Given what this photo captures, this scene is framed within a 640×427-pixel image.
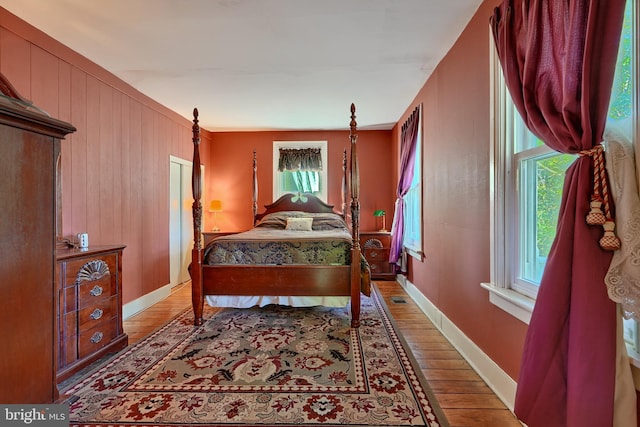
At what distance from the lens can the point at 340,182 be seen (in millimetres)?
5188

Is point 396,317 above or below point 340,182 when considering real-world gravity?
below

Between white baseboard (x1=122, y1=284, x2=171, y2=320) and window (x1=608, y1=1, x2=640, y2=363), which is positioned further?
white baseboard (x1=122, y1=284, x2=171, y2=320)

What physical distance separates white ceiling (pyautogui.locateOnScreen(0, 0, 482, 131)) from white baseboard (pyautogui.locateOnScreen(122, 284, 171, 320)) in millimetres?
2394

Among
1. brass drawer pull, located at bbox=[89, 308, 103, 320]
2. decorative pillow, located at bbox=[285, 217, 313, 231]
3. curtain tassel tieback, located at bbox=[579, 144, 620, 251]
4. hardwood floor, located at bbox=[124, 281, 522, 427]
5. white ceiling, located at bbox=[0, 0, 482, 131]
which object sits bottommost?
hardwood floor, located at bbox=[124, 281, 522, 427]

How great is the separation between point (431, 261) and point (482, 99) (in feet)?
5.44

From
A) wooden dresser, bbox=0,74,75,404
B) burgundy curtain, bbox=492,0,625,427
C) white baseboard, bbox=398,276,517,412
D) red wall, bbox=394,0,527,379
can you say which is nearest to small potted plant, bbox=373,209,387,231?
red wall, bbox=394,0,527,379

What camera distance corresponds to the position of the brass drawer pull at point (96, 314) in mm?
2175

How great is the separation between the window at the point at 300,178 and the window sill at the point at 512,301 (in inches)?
141

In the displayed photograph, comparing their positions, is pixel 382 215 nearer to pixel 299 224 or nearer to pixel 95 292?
pixel 299 224

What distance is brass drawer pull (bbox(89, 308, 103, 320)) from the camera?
2175 mm

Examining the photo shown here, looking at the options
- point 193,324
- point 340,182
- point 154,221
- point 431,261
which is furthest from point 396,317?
point 154,221

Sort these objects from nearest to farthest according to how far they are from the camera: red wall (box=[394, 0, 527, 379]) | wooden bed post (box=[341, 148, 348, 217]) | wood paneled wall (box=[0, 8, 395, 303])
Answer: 1. red wall (box=[394, 0, 527, 379])
2. wood paneled wall (box=[0, 8, 395, 303])
3. wooden bed post (box=[341, 148, 348, 217])

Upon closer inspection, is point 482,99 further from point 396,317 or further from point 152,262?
point 152,262

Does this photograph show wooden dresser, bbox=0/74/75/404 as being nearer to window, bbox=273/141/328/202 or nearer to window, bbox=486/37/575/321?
window, bbox=486/37/575/321
